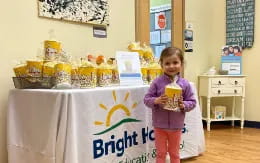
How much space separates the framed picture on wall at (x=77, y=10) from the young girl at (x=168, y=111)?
0.95 m

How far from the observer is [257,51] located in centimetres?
383

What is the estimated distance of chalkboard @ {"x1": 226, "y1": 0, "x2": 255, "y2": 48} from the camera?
3.86m

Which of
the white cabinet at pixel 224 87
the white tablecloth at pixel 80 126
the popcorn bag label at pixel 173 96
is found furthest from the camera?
the white cabinet at pixel 224 87

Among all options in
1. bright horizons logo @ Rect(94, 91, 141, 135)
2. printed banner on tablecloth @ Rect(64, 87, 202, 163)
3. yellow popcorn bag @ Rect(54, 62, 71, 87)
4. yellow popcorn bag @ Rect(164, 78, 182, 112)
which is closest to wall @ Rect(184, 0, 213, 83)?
printed banner on tablecloth @ Rect(64, 87, 202, 163)

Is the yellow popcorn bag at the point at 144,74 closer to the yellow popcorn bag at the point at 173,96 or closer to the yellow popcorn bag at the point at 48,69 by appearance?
the yellow popcorn bag at the point at 173,96

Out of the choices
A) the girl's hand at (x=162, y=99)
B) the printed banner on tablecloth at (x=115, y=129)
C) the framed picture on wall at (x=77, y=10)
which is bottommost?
the printed banner on tablecloth at (x=115, y=129)

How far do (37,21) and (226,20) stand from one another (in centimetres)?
288

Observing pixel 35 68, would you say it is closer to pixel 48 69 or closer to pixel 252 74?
pixel 48 69

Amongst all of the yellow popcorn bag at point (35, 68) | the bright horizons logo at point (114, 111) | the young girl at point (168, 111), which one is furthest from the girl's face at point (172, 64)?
the yellow popcorn bag at point (35, 68)

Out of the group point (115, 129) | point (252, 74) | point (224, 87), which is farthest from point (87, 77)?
point (252, 74)

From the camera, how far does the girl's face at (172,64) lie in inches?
72.3

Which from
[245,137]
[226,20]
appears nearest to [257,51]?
[226,20]

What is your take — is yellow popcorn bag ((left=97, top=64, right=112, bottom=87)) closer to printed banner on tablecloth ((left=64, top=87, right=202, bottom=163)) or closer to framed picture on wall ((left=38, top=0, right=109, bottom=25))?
printed banner on tablecloth ((left=64, top=87, right=202, bottom=163))

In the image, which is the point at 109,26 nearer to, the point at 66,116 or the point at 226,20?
the point at 66,116
